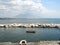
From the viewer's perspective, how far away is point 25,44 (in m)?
18.6

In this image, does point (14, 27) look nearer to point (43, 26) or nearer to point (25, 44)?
point (43, 26)

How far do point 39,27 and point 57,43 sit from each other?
70731mm

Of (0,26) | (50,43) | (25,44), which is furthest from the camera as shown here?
(0,26)

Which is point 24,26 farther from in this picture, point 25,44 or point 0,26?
point 25,44

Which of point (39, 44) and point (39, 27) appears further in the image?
point (39, 27)

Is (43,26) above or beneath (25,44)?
beneath

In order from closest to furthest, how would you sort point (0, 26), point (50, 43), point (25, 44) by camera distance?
point (25, 44) → point (50, 43) → point (0, 26)

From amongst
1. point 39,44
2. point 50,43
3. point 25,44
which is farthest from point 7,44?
point 50,43

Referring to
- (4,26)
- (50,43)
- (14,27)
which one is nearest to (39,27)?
(14,27)

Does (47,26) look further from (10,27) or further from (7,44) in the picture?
(7,44)

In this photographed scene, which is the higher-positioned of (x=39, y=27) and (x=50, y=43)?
(x=50, y=43)

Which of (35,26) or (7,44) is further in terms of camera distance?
(35,26)

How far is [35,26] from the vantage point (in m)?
89.7

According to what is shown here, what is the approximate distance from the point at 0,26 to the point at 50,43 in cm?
7062
